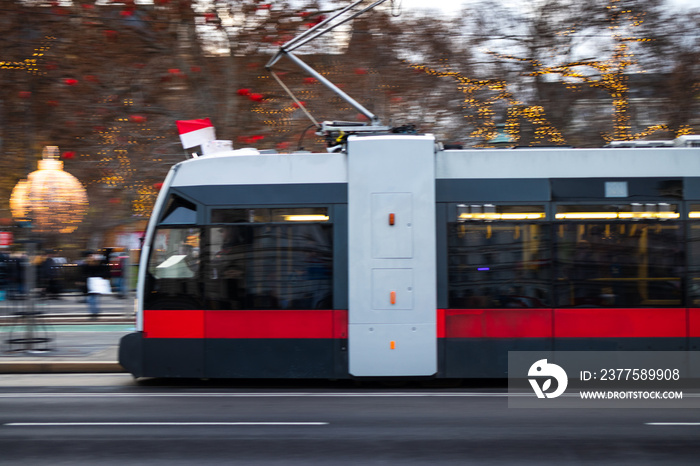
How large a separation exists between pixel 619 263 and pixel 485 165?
201 cm

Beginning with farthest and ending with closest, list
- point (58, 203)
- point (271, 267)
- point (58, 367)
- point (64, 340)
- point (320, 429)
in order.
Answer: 1. point (58, 203)
2. point (64, 340)
3. point (58, 367)
4. point (271, 267)
5. point (320, 429)

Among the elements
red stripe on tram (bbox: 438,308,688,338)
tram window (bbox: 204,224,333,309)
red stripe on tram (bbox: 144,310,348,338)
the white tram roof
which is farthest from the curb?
red stripe on tram (bbox: 438,308,688,338)

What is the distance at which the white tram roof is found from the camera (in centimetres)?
898

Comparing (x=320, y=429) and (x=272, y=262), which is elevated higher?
(x=272, y=262)

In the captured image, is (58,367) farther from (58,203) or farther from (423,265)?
(58,203)

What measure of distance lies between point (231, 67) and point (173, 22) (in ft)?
4.26

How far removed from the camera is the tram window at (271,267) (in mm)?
8969

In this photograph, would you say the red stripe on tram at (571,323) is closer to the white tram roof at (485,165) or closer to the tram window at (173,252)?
the white tram roof at (485,165)

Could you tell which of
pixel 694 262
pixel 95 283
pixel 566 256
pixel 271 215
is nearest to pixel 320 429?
pixel 271 215

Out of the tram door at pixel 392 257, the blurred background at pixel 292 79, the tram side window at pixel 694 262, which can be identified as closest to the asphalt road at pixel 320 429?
the tram door at pixel 392 257

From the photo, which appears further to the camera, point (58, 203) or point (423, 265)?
point (58, 203)

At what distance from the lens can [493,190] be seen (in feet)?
29.5

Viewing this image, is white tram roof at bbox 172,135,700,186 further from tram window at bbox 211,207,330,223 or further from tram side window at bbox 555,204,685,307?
tram side window at bbox 555,204,685,307

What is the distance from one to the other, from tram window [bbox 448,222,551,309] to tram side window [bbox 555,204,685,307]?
0.22 meters
